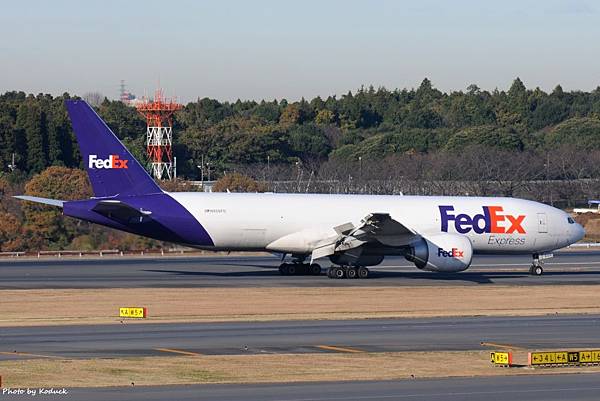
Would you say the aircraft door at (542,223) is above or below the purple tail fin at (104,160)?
below

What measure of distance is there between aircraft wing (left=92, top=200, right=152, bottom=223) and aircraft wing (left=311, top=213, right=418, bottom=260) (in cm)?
699

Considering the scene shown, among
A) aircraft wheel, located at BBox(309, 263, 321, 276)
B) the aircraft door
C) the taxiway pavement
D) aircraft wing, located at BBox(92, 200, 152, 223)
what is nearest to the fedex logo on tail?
aircraft wing, located at BBox(92, 200, 152, 223)

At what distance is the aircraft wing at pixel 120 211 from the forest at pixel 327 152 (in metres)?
21.6

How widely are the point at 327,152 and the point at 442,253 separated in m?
89.9

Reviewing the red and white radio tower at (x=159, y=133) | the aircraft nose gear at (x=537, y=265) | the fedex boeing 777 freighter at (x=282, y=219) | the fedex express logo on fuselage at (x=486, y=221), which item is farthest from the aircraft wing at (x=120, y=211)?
the red and white radio tower at (x=159, y=133)

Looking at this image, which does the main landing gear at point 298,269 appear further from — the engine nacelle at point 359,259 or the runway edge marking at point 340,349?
the runway edge marking at point 340,349

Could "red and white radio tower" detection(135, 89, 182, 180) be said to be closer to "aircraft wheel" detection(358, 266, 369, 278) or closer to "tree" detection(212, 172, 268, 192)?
"tree" detection(212, 172, 268, 192)

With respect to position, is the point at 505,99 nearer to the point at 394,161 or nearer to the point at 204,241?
the point at 394,161

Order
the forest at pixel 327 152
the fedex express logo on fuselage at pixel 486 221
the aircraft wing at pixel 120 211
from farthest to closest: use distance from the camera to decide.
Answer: the forest at pixel 327 152, the fedex express logo on fuselage at pixel 486 221, the aircraft wing at pixel 120 211

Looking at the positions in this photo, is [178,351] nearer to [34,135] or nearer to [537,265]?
[537,265]

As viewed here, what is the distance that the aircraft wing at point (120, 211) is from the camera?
149 feet

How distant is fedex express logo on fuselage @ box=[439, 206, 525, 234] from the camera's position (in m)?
49.4

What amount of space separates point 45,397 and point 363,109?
14641 cm

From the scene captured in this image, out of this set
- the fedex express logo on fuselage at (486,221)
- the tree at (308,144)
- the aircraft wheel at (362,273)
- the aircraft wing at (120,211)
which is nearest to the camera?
the aircraft wing at (120,211)
